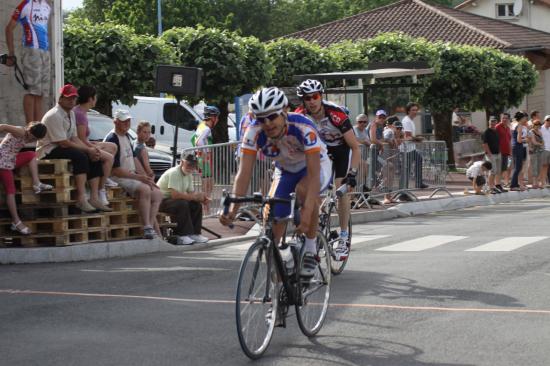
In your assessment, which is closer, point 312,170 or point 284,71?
point 312,170

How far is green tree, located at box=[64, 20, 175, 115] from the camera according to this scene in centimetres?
2698

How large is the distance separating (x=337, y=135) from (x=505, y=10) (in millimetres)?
73904

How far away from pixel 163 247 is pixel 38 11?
3538 millimetres

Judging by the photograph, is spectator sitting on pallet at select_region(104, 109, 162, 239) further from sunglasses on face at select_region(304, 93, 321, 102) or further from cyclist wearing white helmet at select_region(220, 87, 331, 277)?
cyclist wearing white helmet at select_region(220, 87, 331, 277)

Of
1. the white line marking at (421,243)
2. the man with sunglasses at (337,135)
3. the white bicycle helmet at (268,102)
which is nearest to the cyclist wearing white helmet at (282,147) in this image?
the white bicycle helmet at (268,102)

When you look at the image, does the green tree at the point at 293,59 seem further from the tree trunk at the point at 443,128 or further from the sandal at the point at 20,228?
the sandal at the point at 20,228

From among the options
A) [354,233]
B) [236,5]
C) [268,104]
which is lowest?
[354,233]

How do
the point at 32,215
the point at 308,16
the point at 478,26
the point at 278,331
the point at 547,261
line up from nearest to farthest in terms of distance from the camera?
1. the point at 278,331
2. the point at 547,261
3. the point at 32,215
4. the point at 478,26
5. the point at 308,16

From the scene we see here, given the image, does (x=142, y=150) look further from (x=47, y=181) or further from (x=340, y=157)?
(x=340, y=157)

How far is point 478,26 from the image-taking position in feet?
206

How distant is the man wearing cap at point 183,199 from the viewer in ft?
53.8

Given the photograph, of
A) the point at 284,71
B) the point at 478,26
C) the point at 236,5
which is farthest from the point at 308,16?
the point at 284,71

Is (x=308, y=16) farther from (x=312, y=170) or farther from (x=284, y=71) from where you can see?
(x=312, y=170)

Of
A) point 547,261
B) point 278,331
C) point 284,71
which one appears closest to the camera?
A: point 278,331
